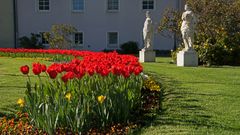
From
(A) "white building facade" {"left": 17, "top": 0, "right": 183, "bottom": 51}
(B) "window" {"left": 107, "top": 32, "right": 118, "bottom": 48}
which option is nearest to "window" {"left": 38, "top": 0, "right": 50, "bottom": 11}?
(A) "white building facade" {"left": 17, "top": 0, "right": 183, "bottom": 51}

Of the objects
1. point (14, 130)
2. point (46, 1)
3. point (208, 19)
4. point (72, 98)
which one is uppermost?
point (46, 1)

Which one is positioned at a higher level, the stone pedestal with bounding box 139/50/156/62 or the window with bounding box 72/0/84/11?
the window with bounding box 72/0/84/11

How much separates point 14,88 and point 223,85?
200 inches

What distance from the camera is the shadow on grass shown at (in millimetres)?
6569

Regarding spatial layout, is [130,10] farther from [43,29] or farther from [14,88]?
[14,88]

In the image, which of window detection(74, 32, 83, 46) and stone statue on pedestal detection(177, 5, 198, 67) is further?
window detection(74, 32, 83, 46)

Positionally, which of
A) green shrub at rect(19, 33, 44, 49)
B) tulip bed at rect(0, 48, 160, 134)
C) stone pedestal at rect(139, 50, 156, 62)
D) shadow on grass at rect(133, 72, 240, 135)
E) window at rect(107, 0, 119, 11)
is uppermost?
window at rect(107, 0, 119, 11)

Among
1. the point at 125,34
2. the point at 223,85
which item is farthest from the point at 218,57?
the point at 125,34

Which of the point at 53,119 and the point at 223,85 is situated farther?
the point at 223,85

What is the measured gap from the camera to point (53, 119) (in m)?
6.02

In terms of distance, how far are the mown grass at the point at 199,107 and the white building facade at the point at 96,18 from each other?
2059 cm

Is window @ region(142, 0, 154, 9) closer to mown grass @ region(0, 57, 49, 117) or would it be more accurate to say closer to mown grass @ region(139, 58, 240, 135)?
mown grass @ region(0, 57, 49, 117)

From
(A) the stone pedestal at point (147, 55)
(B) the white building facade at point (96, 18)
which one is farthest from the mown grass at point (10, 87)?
(B) the white building facade at point (96, 18)

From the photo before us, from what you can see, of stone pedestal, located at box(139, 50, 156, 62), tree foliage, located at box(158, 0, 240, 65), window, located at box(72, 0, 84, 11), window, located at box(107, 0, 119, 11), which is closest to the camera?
tree foliage, located at box(158, 0, 240, 65)
